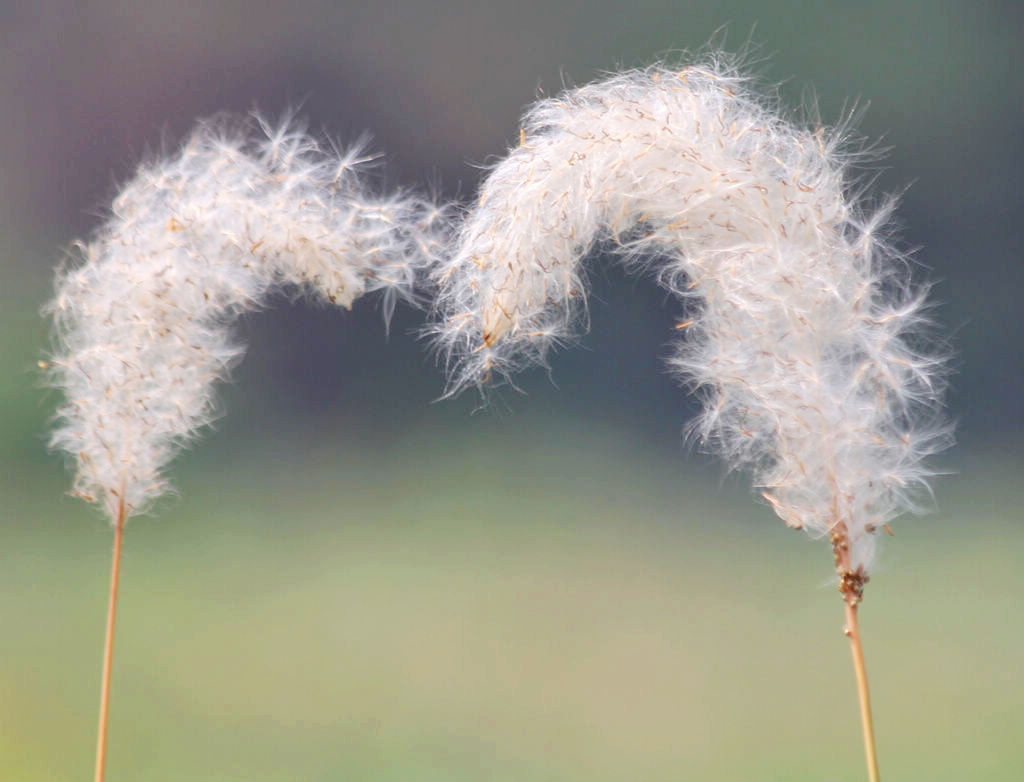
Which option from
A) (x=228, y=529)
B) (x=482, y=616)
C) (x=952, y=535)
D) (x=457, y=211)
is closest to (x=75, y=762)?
(x=228, y=529)

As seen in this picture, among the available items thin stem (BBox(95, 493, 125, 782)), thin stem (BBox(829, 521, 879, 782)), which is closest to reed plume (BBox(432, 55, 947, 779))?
thin stem (BBox(829, 521, 879, 782))

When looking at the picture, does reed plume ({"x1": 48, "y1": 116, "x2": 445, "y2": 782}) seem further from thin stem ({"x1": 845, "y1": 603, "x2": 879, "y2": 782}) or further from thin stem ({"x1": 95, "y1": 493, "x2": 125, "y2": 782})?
thin stem ({"x1": 845, "y1": 603, "x2": 879, "y2": 782})

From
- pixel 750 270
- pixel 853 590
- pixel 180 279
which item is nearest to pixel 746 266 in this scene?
pixel 750 270

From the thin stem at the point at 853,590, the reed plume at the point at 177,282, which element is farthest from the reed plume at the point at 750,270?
the reed plume at the point at 177,282

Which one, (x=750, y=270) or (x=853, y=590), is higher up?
(x=750, y=270)

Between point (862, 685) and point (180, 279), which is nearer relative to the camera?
point (862, 685)

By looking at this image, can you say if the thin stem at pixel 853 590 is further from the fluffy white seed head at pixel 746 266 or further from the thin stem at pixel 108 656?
the thin stem at pixel 108 656

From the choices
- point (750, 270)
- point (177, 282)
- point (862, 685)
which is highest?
point (177, 282)

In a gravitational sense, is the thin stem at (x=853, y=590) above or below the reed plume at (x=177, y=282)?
below

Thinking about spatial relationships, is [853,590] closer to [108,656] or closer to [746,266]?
[746,266]
